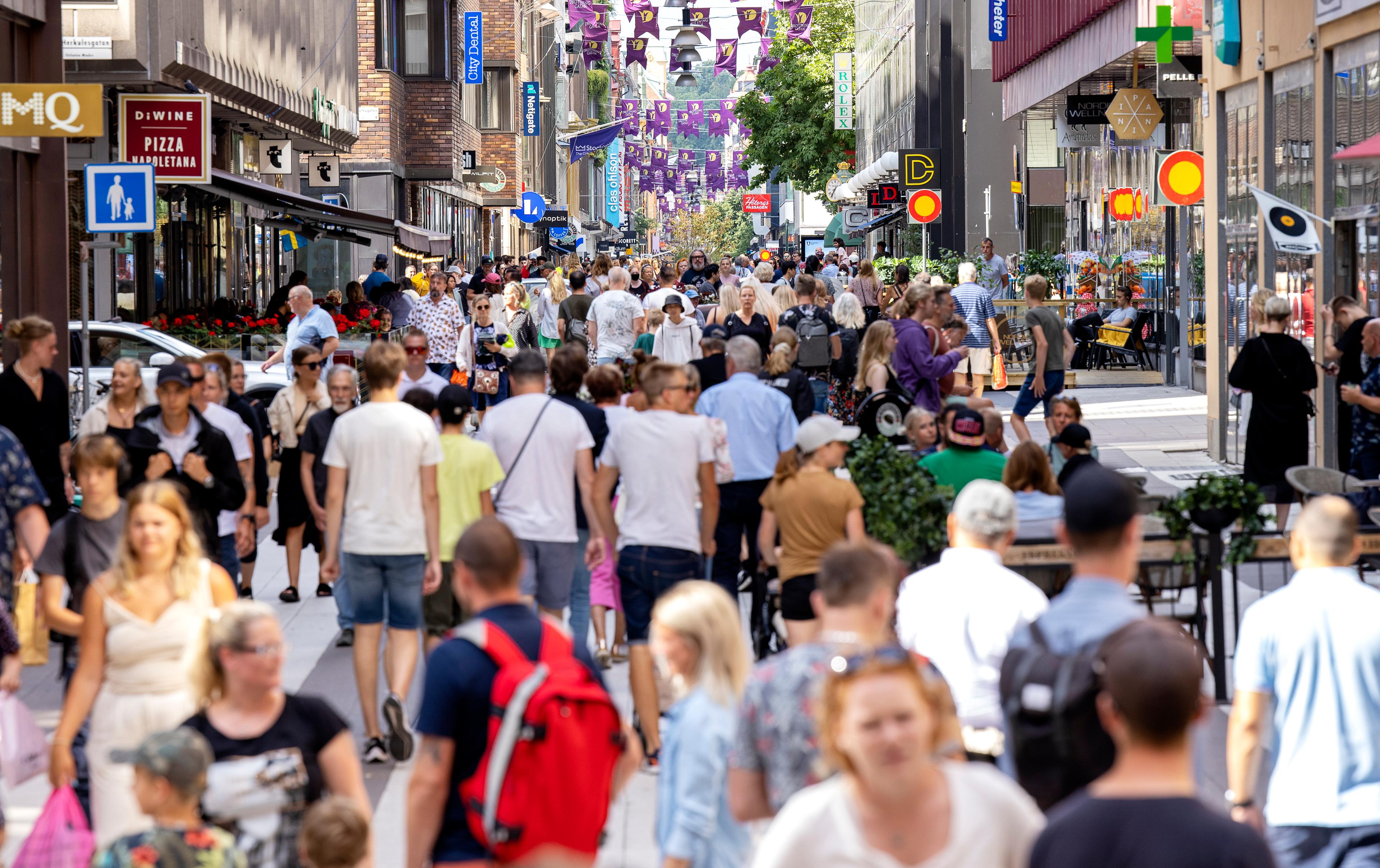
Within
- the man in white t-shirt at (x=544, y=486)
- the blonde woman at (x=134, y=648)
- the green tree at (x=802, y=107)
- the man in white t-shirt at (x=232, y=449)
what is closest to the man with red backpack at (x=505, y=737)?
the blonde woman at (x=134, y=648)

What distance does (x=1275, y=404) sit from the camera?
12109 mm

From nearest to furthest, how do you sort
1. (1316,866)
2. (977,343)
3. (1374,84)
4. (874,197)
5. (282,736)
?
(282,736) < (1316,866) < (1374,84) < (977,343) < (874,197)

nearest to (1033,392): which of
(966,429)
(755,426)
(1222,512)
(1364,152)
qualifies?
(1364,152)

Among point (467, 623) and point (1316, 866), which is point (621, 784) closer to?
point (467, 623)

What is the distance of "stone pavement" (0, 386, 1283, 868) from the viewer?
6711 mm

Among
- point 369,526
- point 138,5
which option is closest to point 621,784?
point 369,526

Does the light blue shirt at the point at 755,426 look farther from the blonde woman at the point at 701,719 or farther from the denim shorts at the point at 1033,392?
the denim shorts at the point at 1033,392

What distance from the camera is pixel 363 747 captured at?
25.8 ft

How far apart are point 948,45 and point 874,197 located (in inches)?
200

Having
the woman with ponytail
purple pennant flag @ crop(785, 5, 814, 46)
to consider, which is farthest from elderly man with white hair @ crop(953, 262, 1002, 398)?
purple pennant flag @ crop(785, 5, 814, 46)

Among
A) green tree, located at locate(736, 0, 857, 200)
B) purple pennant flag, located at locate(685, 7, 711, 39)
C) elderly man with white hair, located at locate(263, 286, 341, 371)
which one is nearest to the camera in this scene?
elderly man with white hair, located at locate(263, 286, 341, 371)

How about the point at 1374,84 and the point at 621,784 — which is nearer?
the point at 621,784

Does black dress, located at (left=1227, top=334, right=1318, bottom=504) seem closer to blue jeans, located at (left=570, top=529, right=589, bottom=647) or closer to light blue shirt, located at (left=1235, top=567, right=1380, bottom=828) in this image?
blue jeans, located at (left=570, top=529, right=589, bottom=647)

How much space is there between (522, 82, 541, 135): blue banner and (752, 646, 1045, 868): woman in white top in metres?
63.7
